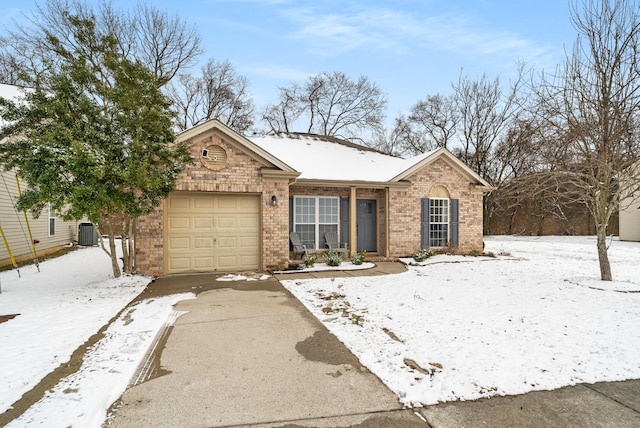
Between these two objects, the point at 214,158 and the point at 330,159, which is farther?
the point at 330,159

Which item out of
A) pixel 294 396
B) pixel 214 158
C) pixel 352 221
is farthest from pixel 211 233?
pixel 294 396

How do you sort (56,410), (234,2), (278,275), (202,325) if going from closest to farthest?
1. (56,410)
2. (202,325)
3. (278,275)
4. (234,2)

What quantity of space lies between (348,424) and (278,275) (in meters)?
6.73

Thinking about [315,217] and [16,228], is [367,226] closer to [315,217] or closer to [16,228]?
[315,217]

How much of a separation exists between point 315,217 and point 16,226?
10525 mm

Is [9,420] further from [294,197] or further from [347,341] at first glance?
[294,197]

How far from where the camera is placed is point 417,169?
12195mm

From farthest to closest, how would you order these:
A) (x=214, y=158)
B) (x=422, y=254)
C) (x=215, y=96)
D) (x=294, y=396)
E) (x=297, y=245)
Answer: (x=215, y=96)
(x=422, y=254)
(x=297, y=245)
(x=214, y=158)
(x=294, y=396)

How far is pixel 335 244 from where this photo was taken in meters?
11.8

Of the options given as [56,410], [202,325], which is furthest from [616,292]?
[56,410]

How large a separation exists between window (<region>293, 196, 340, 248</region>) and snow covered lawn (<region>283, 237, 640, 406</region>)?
3.26 metres

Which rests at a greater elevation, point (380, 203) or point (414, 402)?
point (380, 203)

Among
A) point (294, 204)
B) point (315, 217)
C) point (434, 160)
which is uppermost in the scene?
point (434, 160)

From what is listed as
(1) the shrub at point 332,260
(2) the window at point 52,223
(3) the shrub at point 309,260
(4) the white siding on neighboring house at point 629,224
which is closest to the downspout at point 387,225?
(1) the shrub at point 332,260
